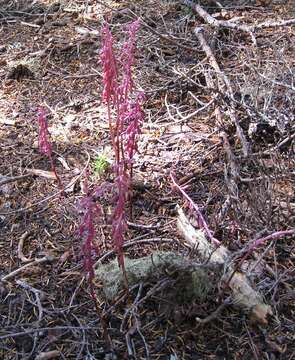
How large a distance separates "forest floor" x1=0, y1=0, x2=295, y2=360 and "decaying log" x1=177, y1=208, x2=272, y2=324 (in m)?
0.05

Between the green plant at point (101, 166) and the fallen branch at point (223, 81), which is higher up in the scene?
the fallen branch at point (223, 81)

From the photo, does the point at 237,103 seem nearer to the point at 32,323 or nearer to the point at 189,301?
the point at 189,301

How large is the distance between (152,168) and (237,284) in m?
1.05

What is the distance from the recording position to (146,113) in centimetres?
365

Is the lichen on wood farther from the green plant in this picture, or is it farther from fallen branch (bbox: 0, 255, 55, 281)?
the green plant

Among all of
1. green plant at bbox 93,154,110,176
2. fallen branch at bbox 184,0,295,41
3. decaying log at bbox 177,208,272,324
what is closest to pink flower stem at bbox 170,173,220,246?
decaying log at bbox 177,208,272,324

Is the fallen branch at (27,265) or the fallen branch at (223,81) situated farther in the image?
the fallen branch at (223,81)

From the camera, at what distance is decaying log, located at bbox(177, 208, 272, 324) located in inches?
88.9

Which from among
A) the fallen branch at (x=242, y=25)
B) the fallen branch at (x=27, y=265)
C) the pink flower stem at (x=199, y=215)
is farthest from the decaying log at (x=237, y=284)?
the fallen branch at (x=242, y=25)

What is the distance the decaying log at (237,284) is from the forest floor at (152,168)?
0.16 feet

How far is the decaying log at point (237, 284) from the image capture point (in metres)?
2.26

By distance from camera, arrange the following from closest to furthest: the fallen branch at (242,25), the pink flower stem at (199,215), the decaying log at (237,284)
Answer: the decaying log at (237,284) < the pink flower stem at (199,215) < the fallen branch at (242,25)

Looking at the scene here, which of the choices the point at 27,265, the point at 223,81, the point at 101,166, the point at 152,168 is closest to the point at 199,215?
the point at 152,168

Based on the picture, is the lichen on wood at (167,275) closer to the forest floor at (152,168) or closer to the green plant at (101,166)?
the forest floor at (152,168)
